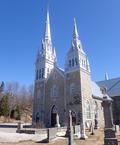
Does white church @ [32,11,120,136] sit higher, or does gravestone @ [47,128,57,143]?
white church @ [32,11,120,136]

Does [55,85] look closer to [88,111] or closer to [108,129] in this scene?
[88,111]

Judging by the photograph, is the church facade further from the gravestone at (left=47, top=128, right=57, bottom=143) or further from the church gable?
the gravestone at (left=47, top=128, right=57, bottom=143)

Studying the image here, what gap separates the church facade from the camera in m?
35.2

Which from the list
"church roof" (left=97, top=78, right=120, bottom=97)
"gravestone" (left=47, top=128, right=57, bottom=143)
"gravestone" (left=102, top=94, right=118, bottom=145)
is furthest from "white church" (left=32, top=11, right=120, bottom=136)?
"gravestone" (left=102, top=94, right=118, bottom=145)

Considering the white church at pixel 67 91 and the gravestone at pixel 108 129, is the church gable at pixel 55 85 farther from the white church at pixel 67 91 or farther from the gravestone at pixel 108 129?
the gravestone at pixel 108 129

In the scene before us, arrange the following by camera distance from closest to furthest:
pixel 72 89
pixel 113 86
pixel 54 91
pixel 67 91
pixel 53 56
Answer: pixel 72 89 < pixel 67 91 < pixel 54 91 < pixel 53 56 < pixel 113 86

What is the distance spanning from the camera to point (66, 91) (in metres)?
37.3

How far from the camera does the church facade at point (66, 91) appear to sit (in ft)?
115

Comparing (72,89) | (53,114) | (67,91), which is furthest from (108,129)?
(53,114)

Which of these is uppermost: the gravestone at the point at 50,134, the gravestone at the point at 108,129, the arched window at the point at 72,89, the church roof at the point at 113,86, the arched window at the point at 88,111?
the church roof at the point at 113,86

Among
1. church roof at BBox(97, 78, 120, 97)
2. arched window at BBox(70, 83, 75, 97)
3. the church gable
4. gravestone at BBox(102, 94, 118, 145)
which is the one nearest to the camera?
gravestone at BBox(102, 94, 118, 145)

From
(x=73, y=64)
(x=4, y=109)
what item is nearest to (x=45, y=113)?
(x=73, y=64)

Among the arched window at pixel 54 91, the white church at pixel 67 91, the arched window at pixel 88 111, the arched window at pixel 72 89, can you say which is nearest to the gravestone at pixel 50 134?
the white church at pixel 67 91

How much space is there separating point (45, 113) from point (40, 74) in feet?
30.2
